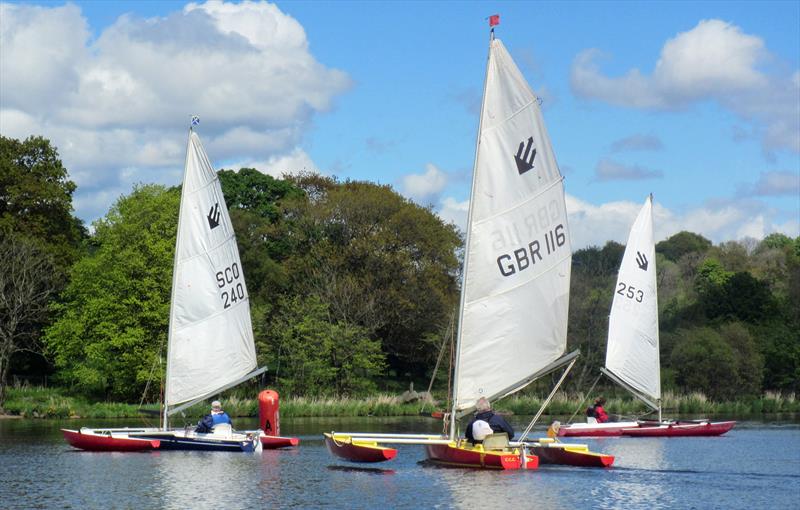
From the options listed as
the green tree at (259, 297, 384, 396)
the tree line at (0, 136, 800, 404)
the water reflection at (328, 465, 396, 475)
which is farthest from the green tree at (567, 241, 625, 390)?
the water reflection at (328, 465, 396, 475)

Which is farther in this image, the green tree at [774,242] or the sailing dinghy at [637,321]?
the green tree at [774,242]

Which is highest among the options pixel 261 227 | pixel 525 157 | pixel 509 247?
pixel 261 227

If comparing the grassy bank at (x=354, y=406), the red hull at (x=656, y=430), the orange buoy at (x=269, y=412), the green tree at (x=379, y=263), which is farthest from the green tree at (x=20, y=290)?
the red hull at (x=656, y=430)

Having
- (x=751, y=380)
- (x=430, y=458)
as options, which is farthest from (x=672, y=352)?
(x=430, y=458)

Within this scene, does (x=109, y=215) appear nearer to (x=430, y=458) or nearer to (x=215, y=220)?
(x=215, y=220)

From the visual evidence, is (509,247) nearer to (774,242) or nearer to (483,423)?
(483,423)

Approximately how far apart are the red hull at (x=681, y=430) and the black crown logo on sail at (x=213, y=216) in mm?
17739

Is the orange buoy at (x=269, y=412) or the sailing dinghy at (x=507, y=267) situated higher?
the sailing dinghy at (x=507, y=267)

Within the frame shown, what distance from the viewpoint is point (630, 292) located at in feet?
163

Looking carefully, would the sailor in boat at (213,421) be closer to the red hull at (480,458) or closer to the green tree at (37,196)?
the red hull at (480,458)

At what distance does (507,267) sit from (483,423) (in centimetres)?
390

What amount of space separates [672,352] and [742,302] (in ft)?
45.4

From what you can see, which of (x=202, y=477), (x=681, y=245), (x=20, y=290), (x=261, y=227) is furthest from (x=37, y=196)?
(x=681, y=245)

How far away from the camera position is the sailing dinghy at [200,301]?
38.5m
